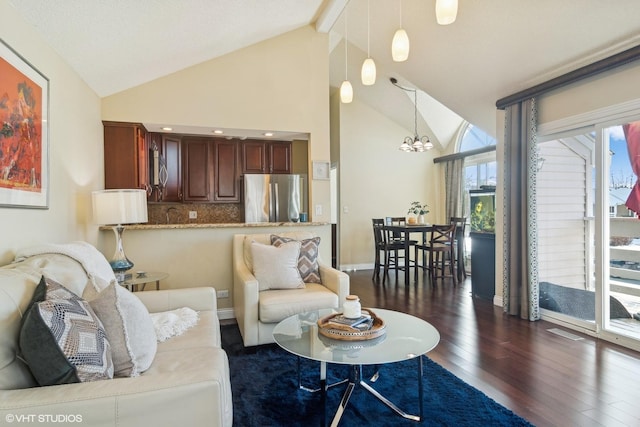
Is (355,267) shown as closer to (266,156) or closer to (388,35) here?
(266,156)

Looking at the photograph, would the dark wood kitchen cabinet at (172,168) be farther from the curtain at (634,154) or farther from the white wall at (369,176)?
the curtain at (634,154)

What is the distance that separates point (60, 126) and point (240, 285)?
175cm

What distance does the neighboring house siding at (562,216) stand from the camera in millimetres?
3520

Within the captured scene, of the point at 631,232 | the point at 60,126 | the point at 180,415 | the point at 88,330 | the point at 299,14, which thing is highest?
the point at 299,14

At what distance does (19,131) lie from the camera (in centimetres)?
184

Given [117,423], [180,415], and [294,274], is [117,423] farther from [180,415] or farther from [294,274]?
[294,274]

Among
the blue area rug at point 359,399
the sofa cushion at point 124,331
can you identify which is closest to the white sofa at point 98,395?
the sofa cushion at point 124,331

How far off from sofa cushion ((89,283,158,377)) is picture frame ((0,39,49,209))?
2.68 ft

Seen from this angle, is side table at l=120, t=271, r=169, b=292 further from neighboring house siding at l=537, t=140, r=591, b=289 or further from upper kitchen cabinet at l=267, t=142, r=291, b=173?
neighboring house siding at l=537, t=140, r=591, b=289

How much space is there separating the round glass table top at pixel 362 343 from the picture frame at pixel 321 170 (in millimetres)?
2162

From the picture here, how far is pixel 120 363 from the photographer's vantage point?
1.39 metres

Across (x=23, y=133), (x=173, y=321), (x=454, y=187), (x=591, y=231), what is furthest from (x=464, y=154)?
(x=23, y=133)

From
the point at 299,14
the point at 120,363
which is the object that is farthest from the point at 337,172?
the point at 120,363

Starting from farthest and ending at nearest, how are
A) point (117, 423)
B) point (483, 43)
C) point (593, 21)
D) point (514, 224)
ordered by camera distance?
1. point (514, 224)
2. point (483, 43)
3. point (593, 21)
4. point (117, 423)
